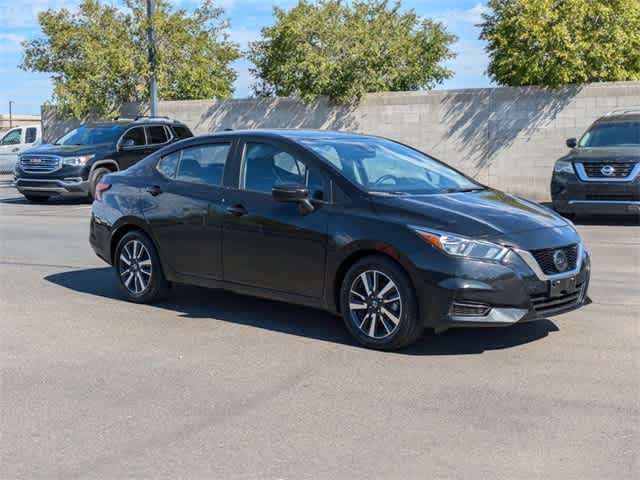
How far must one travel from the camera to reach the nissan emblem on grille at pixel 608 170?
600 inches

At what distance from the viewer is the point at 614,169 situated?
15.2 meters

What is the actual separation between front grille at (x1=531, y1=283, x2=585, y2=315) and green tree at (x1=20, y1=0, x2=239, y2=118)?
73.5 feet

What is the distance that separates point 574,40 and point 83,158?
1108 centimetres

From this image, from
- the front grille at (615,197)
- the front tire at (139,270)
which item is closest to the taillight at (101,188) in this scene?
the front tire at (139,270)

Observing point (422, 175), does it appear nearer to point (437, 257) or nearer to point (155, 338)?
point (437, 257)

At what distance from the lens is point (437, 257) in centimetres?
654

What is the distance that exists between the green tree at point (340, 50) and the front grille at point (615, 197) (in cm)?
972

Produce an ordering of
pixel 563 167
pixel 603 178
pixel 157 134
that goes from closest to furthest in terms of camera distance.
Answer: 1. pixel 603 178
2. pixel 563 167
3. pixel 157 134

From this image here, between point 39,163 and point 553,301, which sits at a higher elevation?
point 39,163

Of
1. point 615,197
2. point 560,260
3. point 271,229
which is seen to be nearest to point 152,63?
point 615,197

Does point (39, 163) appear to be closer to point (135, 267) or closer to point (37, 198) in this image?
point (37, 198)

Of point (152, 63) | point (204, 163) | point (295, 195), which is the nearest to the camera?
point (295, 195)

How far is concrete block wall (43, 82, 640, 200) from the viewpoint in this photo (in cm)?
2116

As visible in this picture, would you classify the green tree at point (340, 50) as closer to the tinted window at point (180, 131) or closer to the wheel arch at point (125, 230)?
the tinted window at point (180, 131)
